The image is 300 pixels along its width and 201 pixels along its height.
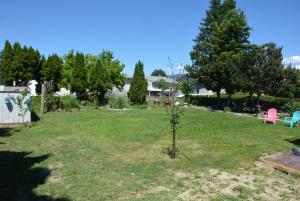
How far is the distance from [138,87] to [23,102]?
23205 mm

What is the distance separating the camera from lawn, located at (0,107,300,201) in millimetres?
6641

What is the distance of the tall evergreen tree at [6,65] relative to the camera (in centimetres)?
4266

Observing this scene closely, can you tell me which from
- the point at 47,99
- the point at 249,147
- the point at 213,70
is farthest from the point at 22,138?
the point at 213,70

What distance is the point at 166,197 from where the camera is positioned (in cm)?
638

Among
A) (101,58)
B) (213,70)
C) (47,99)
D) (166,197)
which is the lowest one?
(166,197)

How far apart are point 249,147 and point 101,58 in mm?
43055

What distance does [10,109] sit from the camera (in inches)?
714

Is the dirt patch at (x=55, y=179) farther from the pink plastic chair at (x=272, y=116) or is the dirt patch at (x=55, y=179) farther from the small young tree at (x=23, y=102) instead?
the pink plastic chair at (x=272, y=116)

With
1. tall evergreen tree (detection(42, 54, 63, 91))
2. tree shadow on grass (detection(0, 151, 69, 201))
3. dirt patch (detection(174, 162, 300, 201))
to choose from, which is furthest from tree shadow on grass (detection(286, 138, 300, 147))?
tall evergreen tree (detection(42, 54, 63, 91))

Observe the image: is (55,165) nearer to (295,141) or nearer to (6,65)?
(295,141)

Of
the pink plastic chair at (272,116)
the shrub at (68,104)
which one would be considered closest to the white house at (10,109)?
the shrub at (68,104)

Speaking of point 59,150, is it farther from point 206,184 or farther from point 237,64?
point 237,64

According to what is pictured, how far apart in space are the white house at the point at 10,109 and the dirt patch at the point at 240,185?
12848 millimetres

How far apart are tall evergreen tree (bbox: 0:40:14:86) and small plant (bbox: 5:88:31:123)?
26446mm
